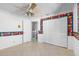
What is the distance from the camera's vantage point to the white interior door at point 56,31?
22.1 ft

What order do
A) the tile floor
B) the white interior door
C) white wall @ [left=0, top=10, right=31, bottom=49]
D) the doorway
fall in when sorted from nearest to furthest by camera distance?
1. the tile floor
2. white wall @ [left=0, top=10, right=31, bottom=49]
3. the white interior door
4. the doorway

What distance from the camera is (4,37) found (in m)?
6.21

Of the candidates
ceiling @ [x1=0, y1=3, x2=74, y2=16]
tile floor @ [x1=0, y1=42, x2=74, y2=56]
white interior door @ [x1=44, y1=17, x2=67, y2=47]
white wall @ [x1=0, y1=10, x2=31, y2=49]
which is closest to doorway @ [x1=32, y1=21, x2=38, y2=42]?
white interior door @ [x1=44, y1=17, x2=67, y2=47]

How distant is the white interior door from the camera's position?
6.73 metres

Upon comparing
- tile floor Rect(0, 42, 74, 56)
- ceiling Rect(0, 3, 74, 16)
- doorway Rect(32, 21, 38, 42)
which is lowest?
tile floor Rect(0, 42, 74, 56)

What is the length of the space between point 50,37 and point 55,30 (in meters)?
0.71

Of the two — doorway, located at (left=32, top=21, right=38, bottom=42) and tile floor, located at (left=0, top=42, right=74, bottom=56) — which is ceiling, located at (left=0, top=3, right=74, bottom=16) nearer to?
tile floor, located at (left=0, top=42, right=74, bottom=56)

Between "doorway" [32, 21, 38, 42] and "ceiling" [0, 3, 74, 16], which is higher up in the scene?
"ceiling" [0, 3, 74, 16]

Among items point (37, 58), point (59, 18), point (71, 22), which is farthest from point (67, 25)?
point (37, 58)

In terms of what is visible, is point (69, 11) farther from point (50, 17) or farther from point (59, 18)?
point (50, 17)

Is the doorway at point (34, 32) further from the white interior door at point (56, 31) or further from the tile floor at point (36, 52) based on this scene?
the tile floor at point (36, 52)

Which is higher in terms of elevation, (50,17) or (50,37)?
(50,17)

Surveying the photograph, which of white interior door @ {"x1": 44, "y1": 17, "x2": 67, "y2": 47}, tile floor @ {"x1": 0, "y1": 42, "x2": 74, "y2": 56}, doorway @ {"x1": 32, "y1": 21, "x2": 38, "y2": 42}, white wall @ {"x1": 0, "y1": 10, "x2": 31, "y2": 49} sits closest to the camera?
tile floor @ {"x1": 0, "y1": 42, "x2": 74, "y2": 56}

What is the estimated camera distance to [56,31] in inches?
297
